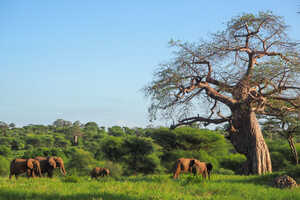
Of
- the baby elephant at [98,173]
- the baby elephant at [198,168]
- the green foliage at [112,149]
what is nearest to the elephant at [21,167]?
the baby elephant at [98,173]

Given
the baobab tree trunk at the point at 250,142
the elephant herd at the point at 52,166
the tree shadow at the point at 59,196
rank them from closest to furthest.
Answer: the tree shadow at the point at 59,196 → the elephant herd at the point at 52,166 → the baobab tree trunk at the point at 250,142

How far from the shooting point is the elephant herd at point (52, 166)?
12125mm

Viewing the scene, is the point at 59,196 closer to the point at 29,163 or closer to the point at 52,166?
the point at 29,163

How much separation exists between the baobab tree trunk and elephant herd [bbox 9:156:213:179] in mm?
3952

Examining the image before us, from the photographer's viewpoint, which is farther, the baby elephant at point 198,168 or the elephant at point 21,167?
the elephant at point 21,167

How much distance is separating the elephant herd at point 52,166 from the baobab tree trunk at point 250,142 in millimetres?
3952

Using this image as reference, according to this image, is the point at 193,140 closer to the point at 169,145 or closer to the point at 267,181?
the point at 169,145

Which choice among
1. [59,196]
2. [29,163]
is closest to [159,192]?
[59,196]

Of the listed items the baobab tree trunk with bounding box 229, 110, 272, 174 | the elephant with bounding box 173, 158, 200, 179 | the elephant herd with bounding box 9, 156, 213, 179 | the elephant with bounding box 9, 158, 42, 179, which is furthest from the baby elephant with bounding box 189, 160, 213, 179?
the elephant with bounding box 9, 158, 42, 179

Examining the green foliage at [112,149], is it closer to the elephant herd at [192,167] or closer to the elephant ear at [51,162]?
the elephant ear at [51,162]

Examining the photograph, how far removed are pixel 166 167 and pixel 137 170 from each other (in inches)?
96.2

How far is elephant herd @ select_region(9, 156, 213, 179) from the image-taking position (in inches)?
477

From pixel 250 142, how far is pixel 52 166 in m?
9.19

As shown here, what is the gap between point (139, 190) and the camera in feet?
30.2
